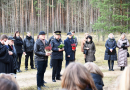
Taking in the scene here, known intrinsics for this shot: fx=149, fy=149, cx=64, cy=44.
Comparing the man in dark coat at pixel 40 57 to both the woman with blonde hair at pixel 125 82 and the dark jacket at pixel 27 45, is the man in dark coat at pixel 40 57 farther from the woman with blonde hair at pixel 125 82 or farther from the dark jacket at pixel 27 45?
the woman with blonde hair at pixel 125 82

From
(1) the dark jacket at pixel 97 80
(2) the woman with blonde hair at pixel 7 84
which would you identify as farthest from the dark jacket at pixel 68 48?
(2) the woman with blonde hair at pixel 7 84

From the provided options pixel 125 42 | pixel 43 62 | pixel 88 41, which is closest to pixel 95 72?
pixel 43 62

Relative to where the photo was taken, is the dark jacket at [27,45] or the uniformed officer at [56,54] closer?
the uniformed officer at [56,54]

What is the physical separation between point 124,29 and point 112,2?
3767mm

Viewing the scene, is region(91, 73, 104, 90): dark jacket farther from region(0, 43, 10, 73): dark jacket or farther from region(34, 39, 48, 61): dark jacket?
region(0, 43, 10, 73): dark jacket

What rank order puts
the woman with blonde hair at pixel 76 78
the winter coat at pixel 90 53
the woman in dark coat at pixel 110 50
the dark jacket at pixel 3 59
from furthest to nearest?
the woman in dark coat at pixel 110 50, the winter coat at pixel 90 53, the dark jacket at pixel 3 59, the woman with blonde hair at pixel 76 78

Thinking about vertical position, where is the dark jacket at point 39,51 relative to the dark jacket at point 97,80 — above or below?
above

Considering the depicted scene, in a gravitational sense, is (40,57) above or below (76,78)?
below

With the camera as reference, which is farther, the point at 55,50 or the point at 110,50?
the point at 110,50

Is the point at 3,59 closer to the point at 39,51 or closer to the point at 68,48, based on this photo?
the point at 39,51

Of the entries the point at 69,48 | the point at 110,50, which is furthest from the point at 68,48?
the point at 110,50

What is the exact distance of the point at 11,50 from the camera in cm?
612

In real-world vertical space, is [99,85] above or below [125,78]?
below

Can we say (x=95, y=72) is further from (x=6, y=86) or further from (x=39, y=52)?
(x=39, y=52)
